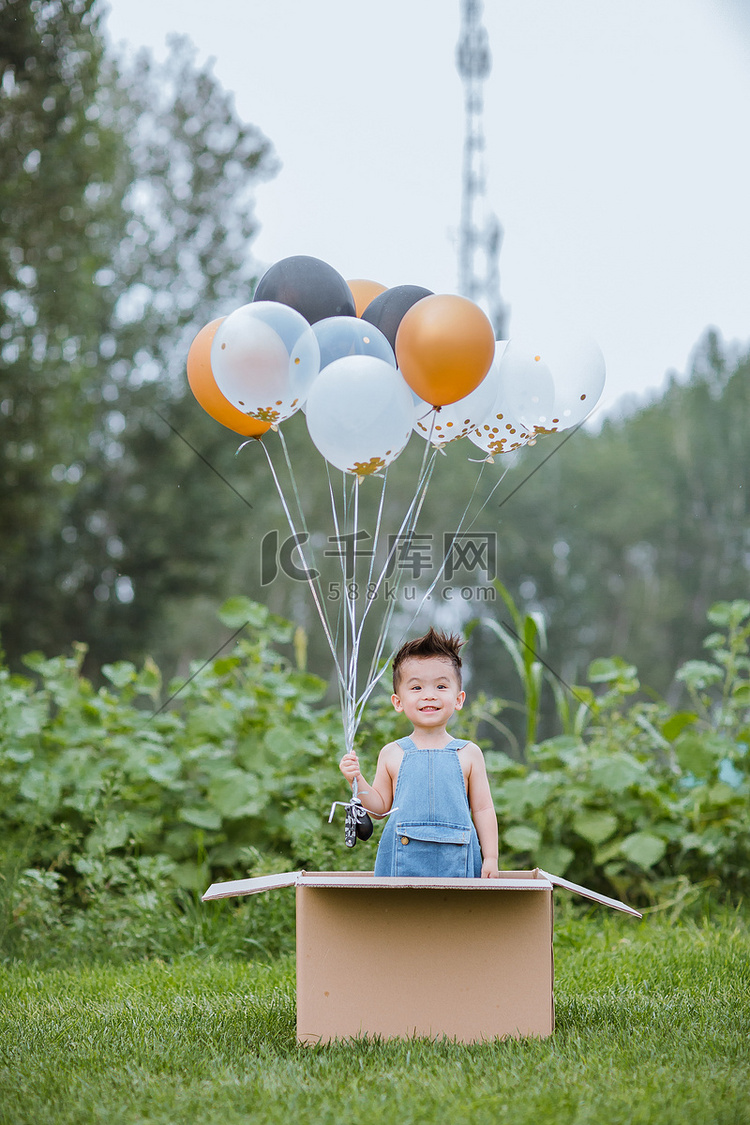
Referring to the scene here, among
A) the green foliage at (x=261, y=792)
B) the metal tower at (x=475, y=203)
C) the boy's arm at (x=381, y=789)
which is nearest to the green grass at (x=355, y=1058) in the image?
the boy's arm at (x=381, y=789)

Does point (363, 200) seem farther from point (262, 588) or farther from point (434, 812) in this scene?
point (434, 812)

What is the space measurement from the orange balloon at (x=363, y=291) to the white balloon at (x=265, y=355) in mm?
466

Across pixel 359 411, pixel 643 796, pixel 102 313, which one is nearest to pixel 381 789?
pixel 359 411

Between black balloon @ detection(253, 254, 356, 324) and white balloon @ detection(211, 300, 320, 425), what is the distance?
17 cm

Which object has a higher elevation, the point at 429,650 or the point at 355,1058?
the point at 429,650

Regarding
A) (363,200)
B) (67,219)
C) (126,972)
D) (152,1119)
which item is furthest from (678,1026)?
(363,200)

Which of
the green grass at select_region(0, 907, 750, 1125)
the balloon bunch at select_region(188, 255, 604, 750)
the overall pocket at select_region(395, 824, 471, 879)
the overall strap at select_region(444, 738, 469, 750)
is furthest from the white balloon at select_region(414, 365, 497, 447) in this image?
the green grass at select_region(0, 907, 750, 1125)

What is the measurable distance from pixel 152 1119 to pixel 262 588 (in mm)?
13169

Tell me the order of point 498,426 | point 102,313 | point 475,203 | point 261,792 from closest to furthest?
point 498,426
point 261,792
point 475,203
point 102,313

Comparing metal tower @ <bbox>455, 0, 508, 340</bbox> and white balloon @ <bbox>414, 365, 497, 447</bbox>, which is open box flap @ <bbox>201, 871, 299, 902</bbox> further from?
metal tower @ <bbox>455, 0, 508, 340</bbox>

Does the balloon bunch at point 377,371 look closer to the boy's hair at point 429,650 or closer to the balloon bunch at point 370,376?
the balloon bunch at point 370,376

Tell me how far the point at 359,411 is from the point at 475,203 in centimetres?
932

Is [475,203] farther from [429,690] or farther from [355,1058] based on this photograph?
[355,1058]

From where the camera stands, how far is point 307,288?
249 centimetres
